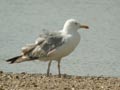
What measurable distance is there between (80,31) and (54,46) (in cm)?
664

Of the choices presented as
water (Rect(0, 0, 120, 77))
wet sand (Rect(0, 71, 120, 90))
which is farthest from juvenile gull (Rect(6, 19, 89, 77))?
water (Rect(0, 0, 120, 77))

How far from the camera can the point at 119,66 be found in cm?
1348

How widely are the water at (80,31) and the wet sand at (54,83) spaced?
1.80 meters

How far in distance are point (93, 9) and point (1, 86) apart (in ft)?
42.7

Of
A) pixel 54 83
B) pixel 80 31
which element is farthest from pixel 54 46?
pixel 80 31

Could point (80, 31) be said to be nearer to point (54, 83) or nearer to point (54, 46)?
point (54, 46)

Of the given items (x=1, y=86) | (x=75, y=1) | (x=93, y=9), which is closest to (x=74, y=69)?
(x=1, y=86)

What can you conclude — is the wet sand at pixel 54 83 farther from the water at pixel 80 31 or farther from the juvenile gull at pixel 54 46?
the water at pixel 80 31

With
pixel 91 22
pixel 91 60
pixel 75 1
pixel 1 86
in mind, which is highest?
pixel 75 1

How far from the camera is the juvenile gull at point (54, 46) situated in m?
11.2

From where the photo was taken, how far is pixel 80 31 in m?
17.9

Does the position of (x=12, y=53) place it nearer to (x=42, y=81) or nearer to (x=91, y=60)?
(x=91, y=60)

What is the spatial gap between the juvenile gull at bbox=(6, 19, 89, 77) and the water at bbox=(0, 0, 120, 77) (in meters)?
1.21

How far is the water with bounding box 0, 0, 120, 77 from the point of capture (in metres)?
13.4
